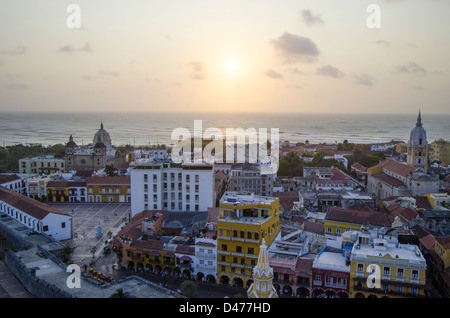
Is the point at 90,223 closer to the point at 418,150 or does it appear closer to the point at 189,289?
the point at 189,289

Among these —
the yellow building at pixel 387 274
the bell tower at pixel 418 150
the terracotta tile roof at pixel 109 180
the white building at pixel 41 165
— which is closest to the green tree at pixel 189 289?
the yellow building at pixel 387 274

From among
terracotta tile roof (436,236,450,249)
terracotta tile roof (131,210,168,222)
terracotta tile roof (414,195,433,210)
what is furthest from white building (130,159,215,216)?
terracotta tile roof (414,195,433,210)

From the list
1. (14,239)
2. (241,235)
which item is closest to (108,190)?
(14,239)

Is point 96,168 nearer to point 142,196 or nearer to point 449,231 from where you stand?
point 142,196

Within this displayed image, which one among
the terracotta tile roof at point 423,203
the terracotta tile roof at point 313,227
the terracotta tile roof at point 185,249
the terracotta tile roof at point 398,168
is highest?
the terracotta tile roof at point 398,168

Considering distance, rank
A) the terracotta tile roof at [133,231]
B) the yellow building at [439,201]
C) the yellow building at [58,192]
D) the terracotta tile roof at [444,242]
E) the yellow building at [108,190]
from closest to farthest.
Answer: the terracotta tile roof at [444,242] → the terracotta tile roof at [133,231] → the yellow building at [439,201] → the yellow building at [108,190] → the yellow building at [58,192]

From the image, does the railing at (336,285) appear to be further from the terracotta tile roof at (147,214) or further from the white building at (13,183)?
the white building at (13,183)
